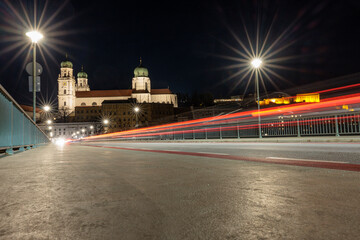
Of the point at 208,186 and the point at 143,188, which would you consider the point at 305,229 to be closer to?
the point at 208,186

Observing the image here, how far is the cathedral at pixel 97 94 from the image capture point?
160m

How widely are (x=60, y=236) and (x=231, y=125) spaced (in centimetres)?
2312

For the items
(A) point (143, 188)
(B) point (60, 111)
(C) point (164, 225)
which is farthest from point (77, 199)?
(B) point (60, 111)

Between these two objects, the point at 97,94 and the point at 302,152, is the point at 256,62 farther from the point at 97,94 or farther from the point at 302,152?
the point at 97,94

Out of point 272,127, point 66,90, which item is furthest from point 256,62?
point 66,90

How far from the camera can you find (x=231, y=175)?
16.5ft

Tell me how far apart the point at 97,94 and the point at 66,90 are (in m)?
17.2

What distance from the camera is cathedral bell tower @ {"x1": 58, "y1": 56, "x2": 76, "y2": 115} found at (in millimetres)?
162250

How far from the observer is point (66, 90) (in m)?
162

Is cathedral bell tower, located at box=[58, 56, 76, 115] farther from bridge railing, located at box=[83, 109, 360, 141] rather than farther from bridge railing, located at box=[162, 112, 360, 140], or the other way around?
bridge railing, located at box=[162, 112, 360, 140]

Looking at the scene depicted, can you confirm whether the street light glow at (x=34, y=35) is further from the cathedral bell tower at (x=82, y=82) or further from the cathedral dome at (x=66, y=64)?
the cathedral bell tower at (x=82, y=82)

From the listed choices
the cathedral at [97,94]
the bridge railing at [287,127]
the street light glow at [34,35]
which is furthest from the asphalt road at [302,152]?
the cathedral at [97,94]

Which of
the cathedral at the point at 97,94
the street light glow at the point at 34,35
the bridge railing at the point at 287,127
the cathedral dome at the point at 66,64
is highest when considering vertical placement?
the cathedral dome at the point at 66,64

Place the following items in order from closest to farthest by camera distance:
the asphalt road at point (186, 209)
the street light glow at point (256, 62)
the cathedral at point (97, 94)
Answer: the asphalt road at point (186, 209) → the street light glow at point (256, 62) → the cathedral at point (97, 94)
